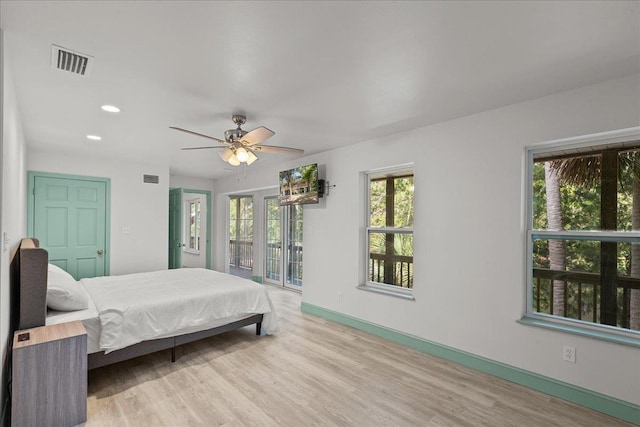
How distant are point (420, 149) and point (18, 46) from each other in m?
3.32

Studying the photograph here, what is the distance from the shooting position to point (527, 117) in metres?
2.61

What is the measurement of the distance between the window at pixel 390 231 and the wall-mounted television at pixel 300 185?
0.76 metres

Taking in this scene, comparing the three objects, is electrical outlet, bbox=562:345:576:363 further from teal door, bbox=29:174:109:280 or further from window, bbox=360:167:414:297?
teal door, bbox=29:174:109:280

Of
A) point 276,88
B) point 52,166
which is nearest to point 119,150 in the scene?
point 52,166

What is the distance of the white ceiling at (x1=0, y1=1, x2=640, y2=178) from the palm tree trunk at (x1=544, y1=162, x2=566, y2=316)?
73 centimetres

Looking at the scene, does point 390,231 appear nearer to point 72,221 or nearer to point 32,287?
point 32,287

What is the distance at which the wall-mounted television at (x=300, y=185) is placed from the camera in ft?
14.1

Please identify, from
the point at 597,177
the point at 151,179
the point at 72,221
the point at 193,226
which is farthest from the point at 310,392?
the point at 193,226

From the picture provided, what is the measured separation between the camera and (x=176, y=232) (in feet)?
20.2

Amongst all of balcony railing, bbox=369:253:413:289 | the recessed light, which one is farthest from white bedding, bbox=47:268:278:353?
the recessed light

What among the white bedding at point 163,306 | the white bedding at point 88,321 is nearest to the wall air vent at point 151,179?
the white bedding at point 163,306

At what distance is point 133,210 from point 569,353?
238 inches

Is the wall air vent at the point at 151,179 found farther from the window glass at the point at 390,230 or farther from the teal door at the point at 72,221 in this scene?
the window glass at the point at 390,230

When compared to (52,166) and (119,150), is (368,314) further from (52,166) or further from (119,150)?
(52,166)
